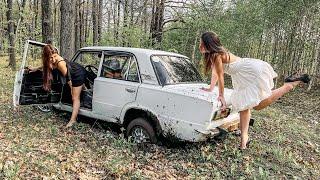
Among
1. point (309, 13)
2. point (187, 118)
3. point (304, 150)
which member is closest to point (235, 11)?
point (309, 13)

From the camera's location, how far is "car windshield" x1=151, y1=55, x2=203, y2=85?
6691 mm


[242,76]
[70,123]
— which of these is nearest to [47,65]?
[70,123]

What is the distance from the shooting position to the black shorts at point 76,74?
25.2 ft

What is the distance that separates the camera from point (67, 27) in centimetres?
1189

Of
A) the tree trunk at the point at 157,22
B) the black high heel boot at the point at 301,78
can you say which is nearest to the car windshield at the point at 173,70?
the black high heel boot at the point at 301,78

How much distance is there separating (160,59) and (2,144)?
3123 millimetres

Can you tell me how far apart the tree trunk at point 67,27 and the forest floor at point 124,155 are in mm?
3897

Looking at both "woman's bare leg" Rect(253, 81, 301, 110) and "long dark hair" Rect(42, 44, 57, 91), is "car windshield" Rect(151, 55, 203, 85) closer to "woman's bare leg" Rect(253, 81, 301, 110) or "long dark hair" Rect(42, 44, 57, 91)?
"woman's bare leg" Rect(253, 81, 301, 110)

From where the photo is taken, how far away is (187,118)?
19.7 feet

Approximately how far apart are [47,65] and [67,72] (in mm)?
428

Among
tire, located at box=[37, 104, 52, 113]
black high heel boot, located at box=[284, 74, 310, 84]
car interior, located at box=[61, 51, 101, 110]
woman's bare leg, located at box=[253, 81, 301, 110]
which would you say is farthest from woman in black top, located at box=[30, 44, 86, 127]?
black high heel boot, located at box=[284, 74, 310, 84]

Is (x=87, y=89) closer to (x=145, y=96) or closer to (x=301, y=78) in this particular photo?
(x=145, y=96)

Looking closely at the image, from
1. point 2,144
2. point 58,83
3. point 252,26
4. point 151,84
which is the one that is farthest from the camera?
point 252,26

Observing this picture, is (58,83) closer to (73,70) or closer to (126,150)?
(73,70)
